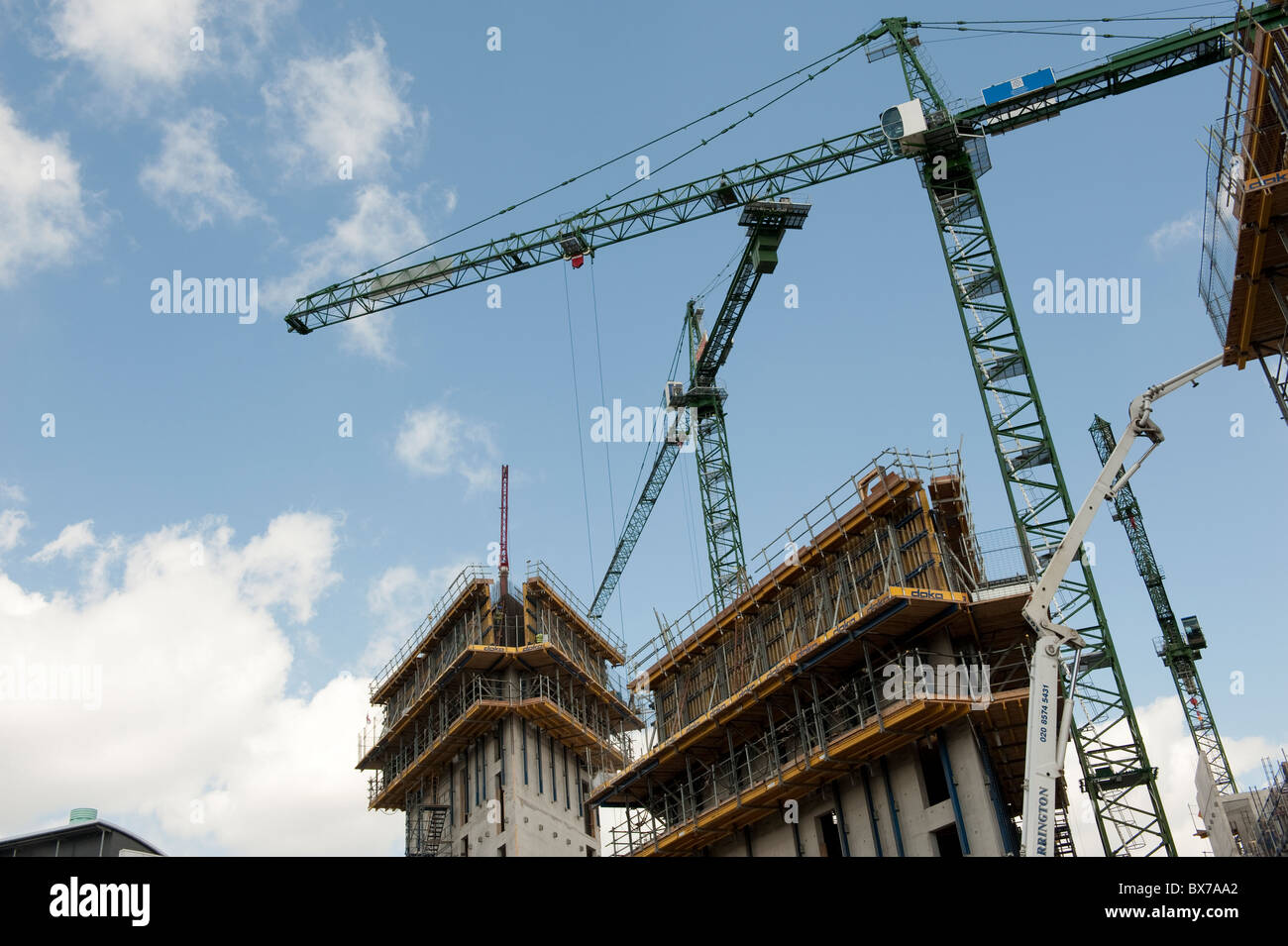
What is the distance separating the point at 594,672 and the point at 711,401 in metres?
26.7

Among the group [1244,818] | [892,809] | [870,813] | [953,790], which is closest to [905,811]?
[892,809]

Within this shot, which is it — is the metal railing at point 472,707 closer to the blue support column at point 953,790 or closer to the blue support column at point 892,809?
the blue support column at point 892,809

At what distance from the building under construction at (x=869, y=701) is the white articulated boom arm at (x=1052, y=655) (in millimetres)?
5549

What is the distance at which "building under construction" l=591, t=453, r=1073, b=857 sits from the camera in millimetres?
31688

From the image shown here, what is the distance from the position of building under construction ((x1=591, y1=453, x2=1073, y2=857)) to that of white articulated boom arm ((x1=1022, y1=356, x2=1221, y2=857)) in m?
5.55

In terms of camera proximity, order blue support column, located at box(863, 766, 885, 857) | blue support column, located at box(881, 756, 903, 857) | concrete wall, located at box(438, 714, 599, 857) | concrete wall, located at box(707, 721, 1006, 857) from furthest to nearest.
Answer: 1. concrete wall, located at box(438, 714, 599, 857)
2. blue support column, located at box(863, 766, 885, 857)
3. blue support column, located at box(881, 756, 903, 857)
4. concrete wall, located at box(707, 721, 1006, 857)

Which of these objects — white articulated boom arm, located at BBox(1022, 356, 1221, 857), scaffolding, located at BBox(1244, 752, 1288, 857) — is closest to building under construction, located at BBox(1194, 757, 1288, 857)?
scaffolding, located at BBox(1244, 752, 1288, 857)

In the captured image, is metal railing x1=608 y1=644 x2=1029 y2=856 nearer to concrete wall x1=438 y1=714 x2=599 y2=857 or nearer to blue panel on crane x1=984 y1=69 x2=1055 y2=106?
concrete wall x1=438 y1=714 x2=599 y2=857

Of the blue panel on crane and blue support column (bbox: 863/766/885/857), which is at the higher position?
the blue panel on crane

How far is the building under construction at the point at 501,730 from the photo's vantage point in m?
53.5

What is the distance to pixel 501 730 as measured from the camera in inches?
2156
